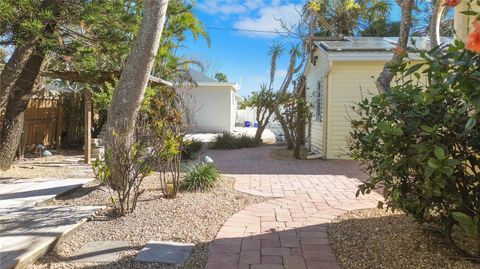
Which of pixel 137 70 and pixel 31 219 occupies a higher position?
pixel 137 70

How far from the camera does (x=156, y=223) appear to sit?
15.2 ft

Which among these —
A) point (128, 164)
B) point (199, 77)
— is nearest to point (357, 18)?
point (199, 77)

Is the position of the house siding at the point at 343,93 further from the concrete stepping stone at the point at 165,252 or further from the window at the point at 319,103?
the concrete stepping stone at the point at 165,252

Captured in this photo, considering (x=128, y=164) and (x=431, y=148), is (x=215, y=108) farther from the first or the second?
(x=431, y=148)

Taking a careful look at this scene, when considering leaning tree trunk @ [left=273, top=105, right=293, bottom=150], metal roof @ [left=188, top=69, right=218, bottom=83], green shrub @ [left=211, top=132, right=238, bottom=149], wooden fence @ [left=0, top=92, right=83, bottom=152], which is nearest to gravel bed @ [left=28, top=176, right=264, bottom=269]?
wooden fence @ [left=0, top=92, right=83, bottom=152]

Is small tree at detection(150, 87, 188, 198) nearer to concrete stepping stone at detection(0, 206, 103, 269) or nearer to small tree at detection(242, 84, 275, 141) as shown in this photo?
concrete stepping stone at detection(0, 206, 103, 269)

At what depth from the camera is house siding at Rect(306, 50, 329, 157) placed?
1085 cm

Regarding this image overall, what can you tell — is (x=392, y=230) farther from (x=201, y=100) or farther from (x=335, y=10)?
(x=201, y=100)

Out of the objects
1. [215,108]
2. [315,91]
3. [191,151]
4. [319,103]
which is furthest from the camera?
[215,108]

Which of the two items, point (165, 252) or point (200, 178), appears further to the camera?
point (200, 178)

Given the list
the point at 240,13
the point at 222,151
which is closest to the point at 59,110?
the point at 222,151

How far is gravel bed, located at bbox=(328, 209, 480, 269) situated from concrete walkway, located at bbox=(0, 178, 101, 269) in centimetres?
287

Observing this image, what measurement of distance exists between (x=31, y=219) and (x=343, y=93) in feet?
27.3

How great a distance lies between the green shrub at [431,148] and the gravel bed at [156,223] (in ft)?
6.22
